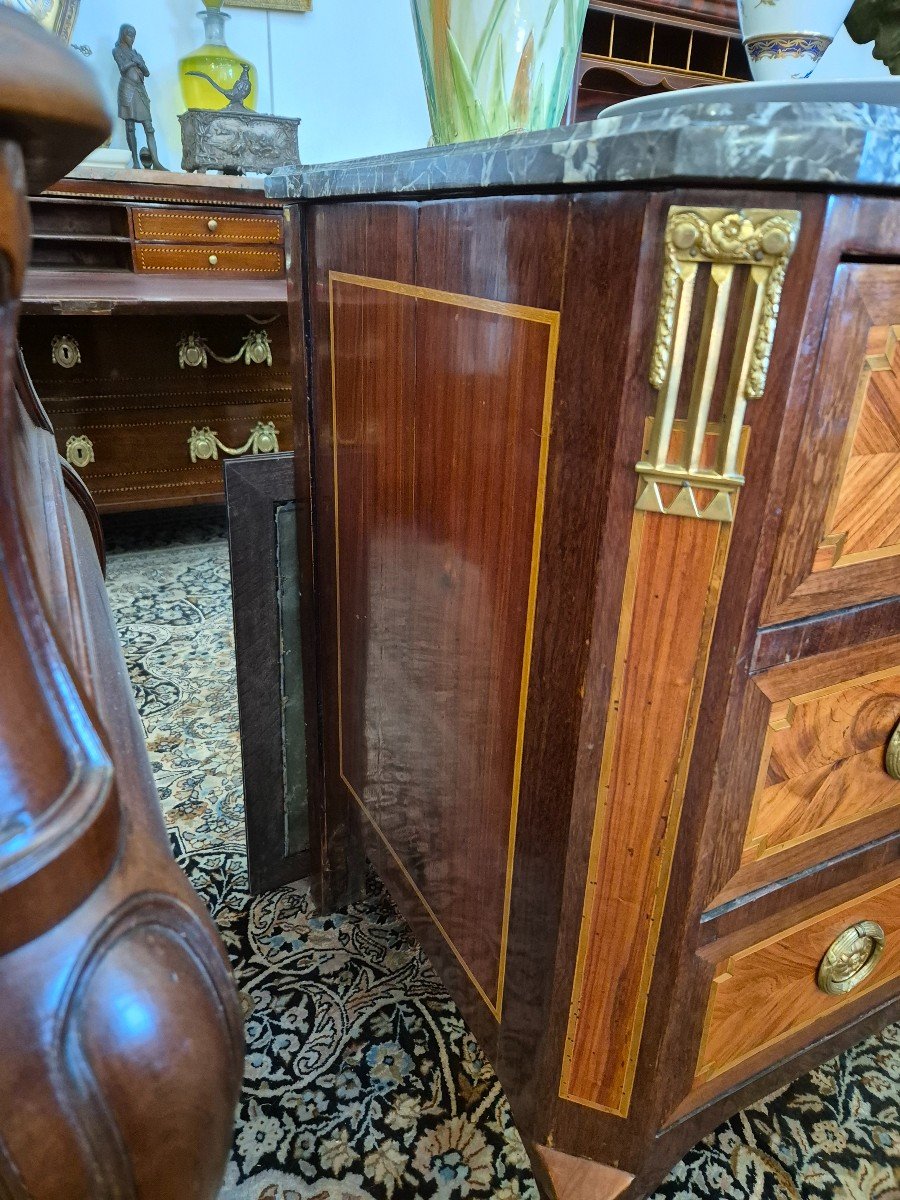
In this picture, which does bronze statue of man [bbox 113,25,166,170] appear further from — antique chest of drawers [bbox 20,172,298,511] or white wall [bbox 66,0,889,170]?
antique chest of drawers [bbox 20,172,298,511]

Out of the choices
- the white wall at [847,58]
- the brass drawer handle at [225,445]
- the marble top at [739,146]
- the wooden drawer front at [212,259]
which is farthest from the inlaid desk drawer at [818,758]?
the white wall at [847,58]

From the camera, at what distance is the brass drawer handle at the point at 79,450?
4.95 feet

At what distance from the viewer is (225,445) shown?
1.68m

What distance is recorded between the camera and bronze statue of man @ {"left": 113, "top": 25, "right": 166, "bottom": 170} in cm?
181

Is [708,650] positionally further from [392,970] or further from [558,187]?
[392,970]

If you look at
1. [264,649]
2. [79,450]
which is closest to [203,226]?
[79,450]

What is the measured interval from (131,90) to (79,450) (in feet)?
2.96

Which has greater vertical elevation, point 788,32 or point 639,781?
point 788,32

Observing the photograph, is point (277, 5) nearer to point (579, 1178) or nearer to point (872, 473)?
point (872, 473)

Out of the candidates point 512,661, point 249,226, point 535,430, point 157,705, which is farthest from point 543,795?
point 249,226

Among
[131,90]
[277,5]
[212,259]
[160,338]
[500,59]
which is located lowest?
[160,338]

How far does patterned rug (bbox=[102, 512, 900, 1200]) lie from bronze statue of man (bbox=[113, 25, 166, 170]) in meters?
1.61

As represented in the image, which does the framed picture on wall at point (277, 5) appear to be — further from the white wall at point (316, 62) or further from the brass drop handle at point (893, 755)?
the brass drop handle at point (893, 755)

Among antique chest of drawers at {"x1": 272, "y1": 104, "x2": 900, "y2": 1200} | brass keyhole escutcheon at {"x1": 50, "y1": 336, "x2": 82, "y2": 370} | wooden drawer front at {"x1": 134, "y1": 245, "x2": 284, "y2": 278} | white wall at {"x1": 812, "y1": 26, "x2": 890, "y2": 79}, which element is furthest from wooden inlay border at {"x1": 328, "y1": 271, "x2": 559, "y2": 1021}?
white wall at {"x1": 812, "y1": 26, "x2": 890, "y2": 79}
